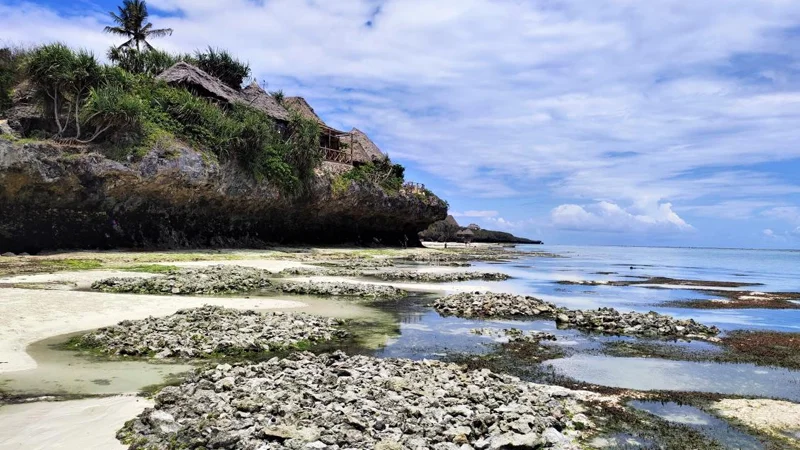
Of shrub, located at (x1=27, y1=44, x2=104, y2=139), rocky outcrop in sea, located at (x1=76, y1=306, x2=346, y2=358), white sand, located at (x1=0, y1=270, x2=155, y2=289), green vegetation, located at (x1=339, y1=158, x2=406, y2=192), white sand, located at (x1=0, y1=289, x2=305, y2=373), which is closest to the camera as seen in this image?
rocky outcrop in sea, located at (x1=76, y1=306, x2=346, y2=358)

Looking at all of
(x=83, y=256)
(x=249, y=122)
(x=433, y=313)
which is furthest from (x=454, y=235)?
(x=433, y=313)

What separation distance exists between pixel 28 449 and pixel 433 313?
1229cm

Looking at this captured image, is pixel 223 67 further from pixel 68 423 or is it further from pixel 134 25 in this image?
pixel 68 423

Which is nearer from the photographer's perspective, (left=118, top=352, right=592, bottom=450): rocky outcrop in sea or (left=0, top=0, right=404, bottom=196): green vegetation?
(left=118, top=352, right=592, bottom=450): rocky outcrop in sea

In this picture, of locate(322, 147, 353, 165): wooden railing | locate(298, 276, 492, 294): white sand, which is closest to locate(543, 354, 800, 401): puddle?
locate(298, 276, 492, 294): white sand

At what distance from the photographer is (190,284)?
1916cm

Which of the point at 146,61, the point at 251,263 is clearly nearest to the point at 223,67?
the point at 146,61

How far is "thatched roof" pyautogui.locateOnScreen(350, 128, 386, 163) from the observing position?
6469 cm

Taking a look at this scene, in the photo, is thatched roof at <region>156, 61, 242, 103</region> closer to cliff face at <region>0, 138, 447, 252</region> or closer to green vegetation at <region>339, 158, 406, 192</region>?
cliff face at <region>0, 138, 447, 252</region>

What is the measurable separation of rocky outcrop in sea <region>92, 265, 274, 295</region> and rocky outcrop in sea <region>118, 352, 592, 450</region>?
457 inches

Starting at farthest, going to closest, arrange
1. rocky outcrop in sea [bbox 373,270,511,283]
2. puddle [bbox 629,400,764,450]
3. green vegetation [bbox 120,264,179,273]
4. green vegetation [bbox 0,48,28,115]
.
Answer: green vegetation [bbox 0,48,28,115] → rocky outcrop in sea [bbox 373,270,511,283] → green vegetation [bbox 120,264,179,273] → puddle [bbox 629,400,764,450]

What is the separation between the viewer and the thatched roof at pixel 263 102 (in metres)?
49.8

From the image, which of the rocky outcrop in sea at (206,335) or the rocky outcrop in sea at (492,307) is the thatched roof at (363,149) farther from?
the rocky outcrop in sea at (206,335)

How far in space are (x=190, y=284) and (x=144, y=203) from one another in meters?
19.7
